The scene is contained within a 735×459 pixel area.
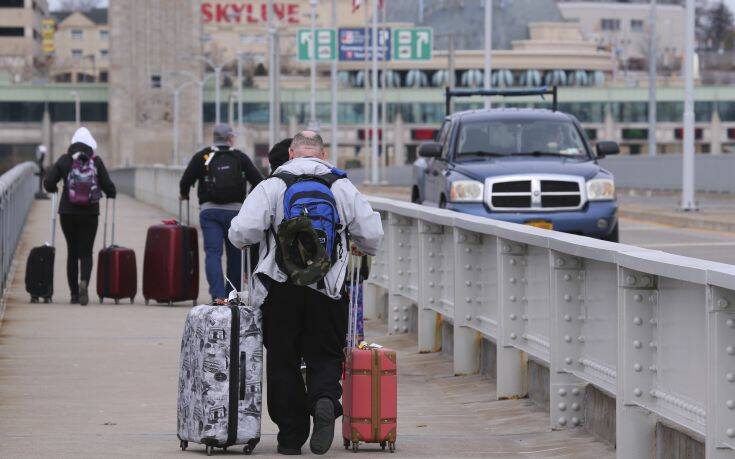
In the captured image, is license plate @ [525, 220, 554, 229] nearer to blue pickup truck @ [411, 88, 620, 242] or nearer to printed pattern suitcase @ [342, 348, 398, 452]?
blue pickup truck @ [411, 88, 620, 242]

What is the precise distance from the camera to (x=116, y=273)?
60.7 ft

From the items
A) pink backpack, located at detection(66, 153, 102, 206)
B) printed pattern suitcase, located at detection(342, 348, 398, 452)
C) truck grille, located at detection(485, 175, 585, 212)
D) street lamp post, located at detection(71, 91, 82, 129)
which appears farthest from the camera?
street lamp post, located at detection(71, 91, 82, 129)

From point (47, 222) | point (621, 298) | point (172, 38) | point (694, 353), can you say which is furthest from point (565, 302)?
point (172, 38)

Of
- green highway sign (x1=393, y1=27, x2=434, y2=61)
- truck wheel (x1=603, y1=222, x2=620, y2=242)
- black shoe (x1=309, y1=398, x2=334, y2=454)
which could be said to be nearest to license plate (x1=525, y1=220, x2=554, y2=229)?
truck wheel (x1=603, y1=222, x2=620, y2=242)

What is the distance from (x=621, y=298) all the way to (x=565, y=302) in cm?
141

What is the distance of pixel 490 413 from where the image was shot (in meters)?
10.6

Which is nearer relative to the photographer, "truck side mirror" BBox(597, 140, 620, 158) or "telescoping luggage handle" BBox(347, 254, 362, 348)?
"telescoping luggage handle" BBox(347, 254, 362, 348)

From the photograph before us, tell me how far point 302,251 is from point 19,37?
7213 inches

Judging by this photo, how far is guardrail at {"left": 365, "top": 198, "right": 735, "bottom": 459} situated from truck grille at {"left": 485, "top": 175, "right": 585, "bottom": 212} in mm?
5692

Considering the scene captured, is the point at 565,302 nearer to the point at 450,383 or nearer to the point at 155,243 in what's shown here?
the point at 450,383

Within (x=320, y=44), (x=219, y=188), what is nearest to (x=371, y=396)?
(x=219, y=188)

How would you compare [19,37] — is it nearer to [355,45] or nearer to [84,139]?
[355,45]

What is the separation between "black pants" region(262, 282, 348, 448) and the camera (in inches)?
344

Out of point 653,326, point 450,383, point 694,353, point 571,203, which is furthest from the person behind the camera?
point 571,203
